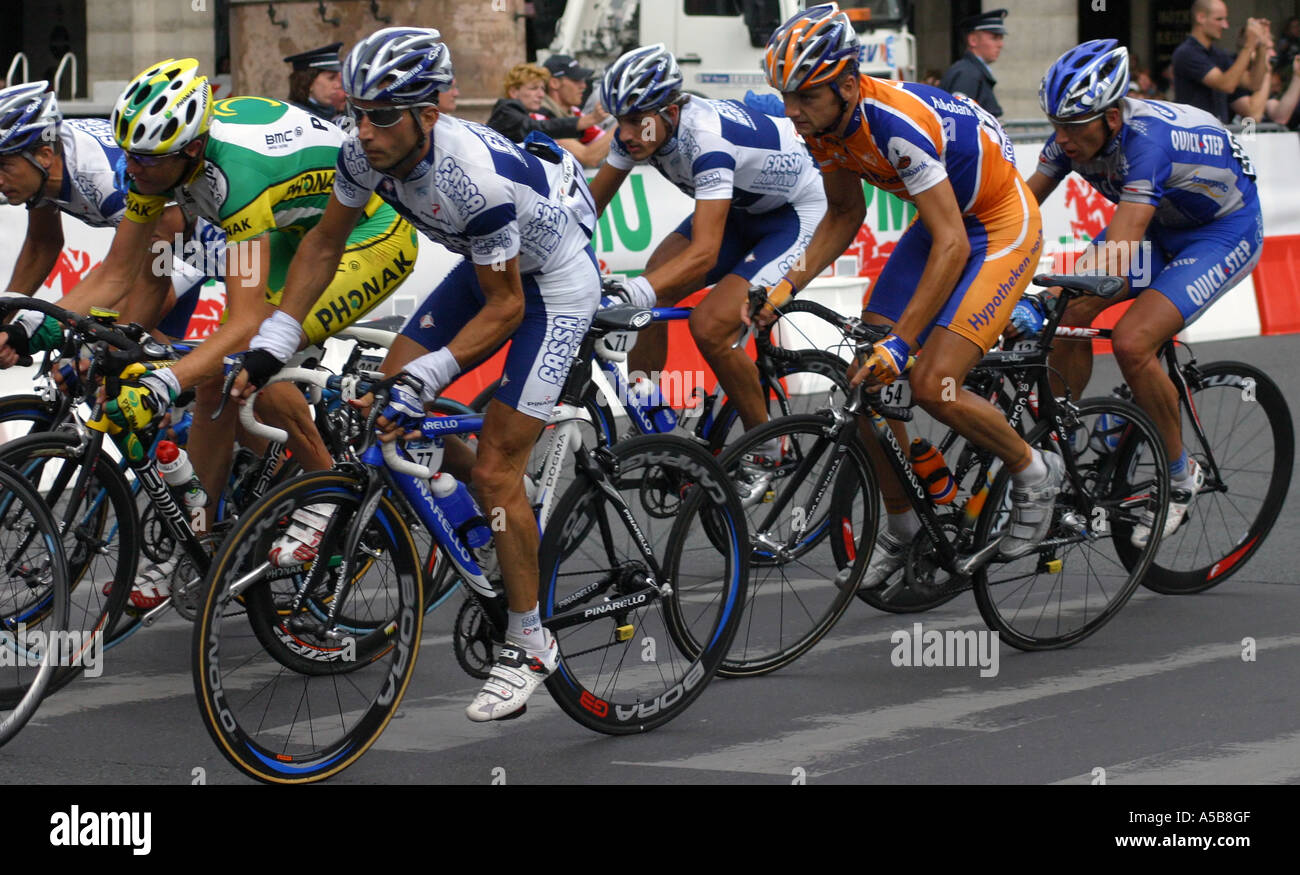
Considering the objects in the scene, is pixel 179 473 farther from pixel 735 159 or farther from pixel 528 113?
pixel 528 113

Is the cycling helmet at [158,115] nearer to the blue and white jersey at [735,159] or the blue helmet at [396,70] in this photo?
the blue helmet at [396,70]

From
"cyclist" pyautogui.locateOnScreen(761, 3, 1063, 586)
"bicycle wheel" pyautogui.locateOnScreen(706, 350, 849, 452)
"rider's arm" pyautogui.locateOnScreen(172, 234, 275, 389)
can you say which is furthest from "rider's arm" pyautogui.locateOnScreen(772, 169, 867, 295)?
"rider's arm" pyautogui.locateOnScreen(172, 234, 275, 389)

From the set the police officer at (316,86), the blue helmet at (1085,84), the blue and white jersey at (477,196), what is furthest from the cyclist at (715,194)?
the police officer at (316,86)

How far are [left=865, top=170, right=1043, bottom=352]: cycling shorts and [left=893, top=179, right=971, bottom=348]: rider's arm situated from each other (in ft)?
0.77

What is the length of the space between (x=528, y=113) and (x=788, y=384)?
5910mm

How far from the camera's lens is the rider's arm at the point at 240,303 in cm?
586

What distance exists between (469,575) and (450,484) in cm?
28

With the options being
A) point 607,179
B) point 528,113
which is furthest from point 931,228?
point 528,113

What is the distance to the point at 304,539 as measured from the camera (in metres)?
5.05

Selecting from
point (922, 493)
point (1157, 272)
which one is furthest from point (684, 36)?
point (922, 493)

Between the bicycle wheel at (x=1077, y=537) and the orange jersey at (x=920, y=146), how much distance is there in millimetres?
906

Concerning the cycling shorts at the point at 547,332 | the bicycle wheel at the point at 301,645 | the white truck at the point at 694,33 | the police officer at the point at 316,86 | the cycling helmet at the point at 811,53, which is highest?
the white truck at the point at 694,33

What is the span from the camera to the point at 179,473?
6.10 meters
